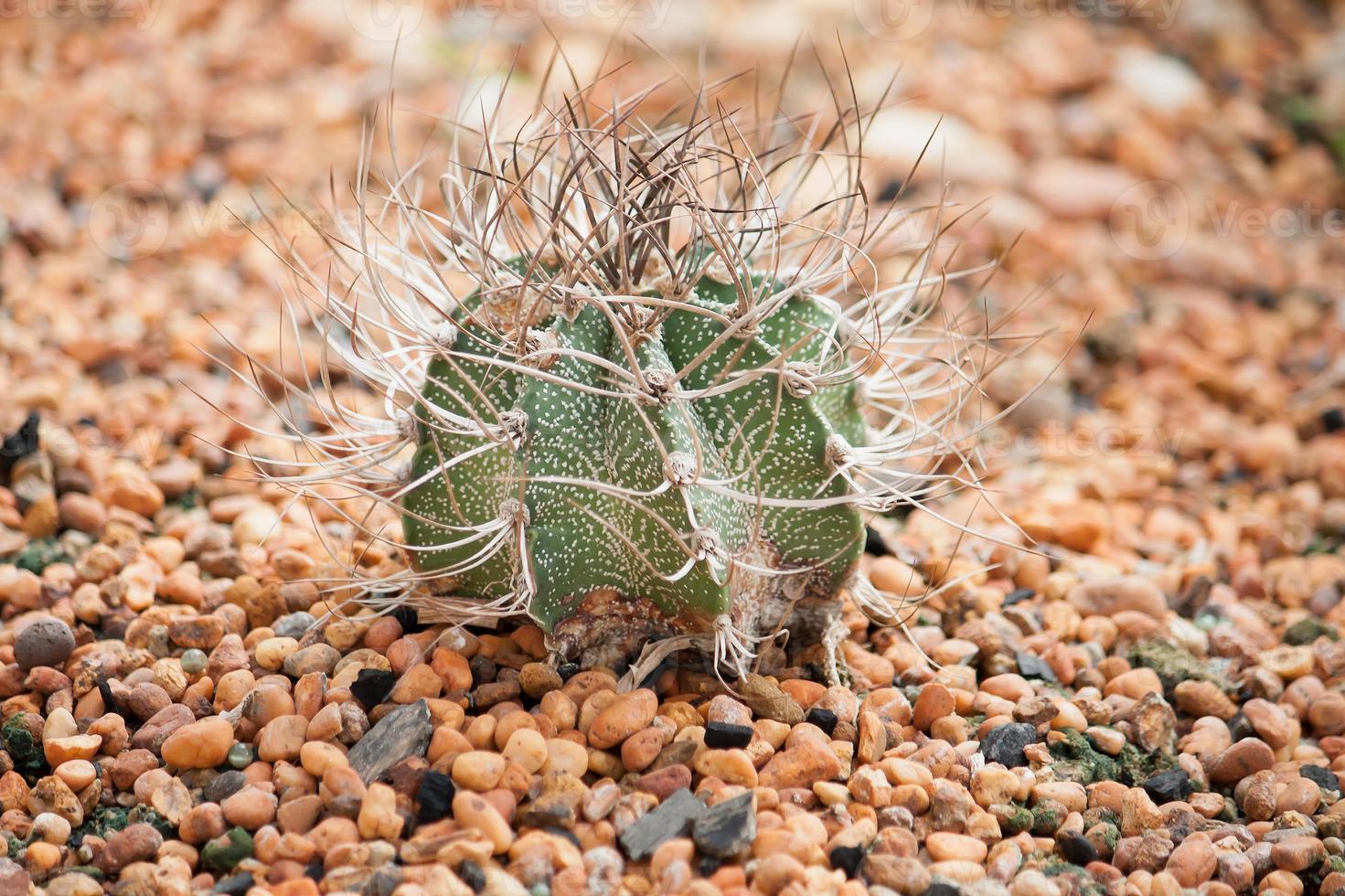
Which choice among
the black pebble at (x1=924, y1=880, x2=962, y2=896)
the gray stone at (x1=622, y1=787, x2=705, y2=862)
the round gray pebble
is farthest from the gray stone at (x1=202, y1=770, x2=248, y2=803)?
the black pebble at (x1=924, y1=880, x2=962, y2=896)

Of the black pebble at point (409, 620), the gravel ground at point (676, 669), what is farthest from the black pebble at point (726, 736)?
the black pebble at point (409, 620)

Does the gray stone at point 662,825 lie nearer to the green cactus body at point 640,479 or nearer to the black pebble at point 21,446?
the green cactus body at point 640,479

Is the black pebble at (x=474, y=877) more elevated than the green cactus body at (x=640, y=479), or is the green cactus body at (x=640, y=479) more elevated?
the green cactus body at (x=640, y=479)

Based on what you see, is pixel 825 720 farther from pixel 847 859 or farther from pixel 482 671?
pixel 482 671

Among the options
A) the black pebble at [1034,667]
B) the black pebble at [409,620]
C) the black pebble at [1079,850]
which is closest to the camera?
the black pebble at [1079,850]

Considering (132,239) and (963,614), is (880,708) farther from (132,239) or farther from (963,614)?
(132,239)

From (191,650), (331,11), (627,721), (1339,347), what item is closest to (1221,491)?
(1339,347)
